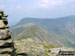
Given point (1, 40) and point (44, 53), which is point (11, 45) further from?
point (44, 53)

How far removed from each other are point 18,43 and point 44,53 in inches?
500

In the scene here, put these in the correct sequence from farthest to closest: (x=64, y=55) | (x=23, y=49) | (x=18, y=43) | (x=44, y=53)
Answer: (x=64, y=55), (x=44, y=53), (x=18, y=43), (x=23, y=49)

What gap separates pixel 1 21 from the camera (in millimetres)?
52906

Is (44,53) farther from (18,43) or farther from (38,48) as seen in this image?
(18,43)

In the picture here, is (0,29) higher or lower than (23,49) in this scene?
higher

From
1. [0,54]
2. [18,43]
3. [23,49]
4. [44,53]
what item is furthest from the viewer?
[44,53]

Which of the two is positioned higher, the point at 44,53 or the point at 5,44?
the point at 5,44

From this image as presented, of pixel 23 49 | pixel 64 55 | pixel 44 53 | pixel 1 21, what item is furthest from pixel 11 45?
pixel 64 55

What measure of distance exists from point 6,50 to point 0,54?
72.8 inches

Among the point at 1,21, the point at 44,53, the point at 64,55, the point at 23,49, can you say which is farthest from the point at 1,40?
the point at 64,55

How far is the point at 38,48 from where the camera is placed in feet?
268

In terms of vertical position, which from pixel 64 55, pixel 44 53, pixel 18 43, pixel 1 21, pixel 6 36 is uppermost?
pixel 1 21

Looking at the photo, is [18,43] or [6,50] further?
[18,43]

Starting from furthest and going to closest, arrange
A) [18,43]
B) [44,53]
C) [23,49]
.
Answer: [44,53] < [18,43] < [23,49]
